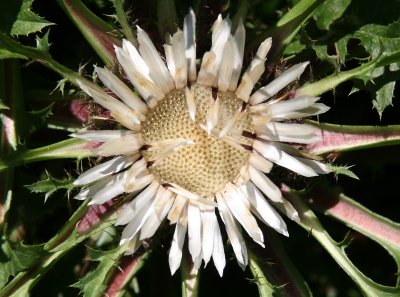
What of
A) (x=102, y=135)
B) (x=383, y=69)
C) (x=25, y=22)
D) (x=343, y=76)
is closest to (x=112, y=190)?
(x=102, y=135)

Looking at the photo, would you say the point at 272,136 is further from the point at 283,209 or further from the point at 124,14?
the point at 124,14

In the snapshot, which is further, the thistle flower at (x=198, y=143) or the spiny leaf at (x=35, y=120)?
the spiny leaf at (x=35, y=120)

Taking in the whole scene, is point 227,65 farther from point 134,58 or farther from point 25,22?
point 25,22

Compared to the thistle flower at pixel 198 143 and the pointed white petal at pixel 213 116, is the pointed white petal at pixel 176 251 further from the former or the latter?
the pointed white petal at pixel 213 116

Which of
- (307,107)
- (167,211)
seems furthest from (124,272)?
(307,107)

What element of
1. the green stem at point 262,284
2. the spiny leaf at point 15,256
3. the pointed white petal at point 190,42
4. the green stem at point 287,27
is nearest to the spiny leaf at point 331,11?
the green stem at point 287,27
